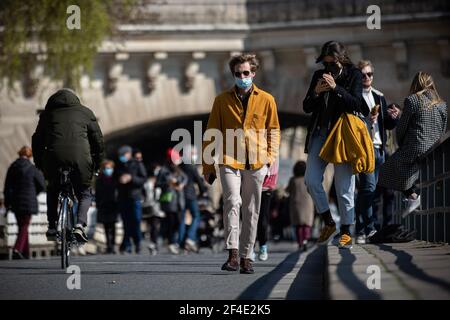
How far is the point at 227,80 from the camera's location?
3781 cm

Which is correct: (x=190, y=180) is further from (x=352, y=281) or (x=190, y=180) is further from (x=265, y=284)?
(x=352, y=281)

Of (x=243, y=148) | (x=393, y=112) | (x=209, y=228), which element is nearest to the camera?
(x=243, y=148)

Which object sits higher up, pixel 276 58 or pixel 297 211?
pixel 276 58

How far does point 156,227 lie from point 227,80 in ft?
41.9

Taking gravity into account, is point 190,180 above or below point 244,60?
below

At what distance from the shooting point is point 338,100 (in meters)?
13.8

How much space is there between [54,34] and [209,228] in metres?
6.61

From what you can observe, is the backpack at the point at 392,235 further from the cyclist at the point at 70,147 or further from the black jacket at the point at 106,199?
the black jacket at the point at 106,199

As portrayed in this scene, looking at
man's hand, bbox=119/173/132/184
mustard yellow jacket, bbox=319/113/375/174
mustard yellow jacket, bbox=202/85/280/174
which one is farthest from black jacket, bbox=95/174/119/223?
mustard yellow jacket, bbox=202/85/280/174

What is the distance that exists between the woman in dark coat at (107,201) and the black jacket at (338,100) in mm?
10619

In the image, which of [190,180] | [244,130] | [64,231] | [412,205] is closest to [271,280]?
[244,130]

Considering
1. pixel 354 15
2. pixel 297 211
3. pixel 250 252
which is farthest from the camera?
pixel 354 15
